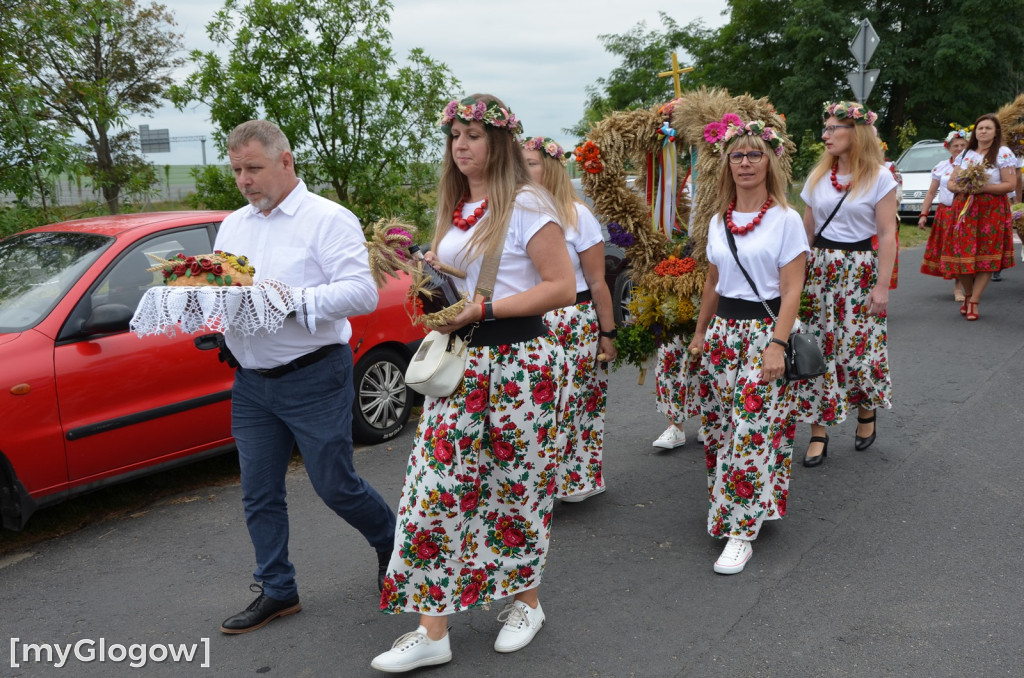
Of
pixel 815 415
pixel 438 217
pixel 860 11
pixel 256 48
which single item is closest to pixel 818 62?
pixel 860 11

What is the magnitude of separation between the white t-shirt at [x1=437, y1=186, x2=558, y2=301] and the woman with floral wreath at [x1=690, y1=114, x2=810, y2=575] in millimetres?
1265

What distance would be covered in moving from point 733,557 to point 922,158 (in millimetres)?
17637

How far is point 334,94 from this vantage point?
8.58 metres

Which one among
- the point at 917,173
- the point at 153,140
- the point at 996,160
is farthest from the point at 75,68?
the point at 917,173

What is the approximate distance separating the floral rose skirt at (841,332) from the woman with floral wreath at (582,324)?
53.9 inches

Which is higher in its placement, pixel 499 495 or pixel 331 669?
pixel 499 495

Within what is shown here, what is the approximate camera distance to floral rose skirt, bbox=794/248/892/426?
5.33 meters

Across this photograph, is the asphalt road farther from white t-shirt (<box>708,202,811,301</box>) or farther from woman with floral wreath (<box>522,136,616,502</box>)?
white t-shirt (<box>708,202,811,301</box>)

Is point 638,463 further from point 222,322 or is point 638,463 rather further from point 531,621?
point 222,322

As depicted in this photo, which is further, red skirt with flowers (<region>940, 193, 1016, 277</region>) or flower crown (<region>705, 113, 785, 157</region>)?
red skirt with flowers (<region>940, 193, 1016, 277</region>)

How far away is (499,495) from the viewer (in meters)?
3.38

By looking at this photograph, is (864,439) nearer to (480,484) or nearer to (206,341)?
(480,484)

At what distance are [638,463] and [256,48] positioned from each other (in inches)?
212

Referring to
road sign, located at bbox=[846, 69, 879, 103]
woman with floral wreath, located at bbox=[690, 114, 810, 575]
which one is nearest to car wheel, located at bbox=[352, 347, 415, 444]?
woman with floral wreath, located at bbox=[690, 114, 810, 575]
